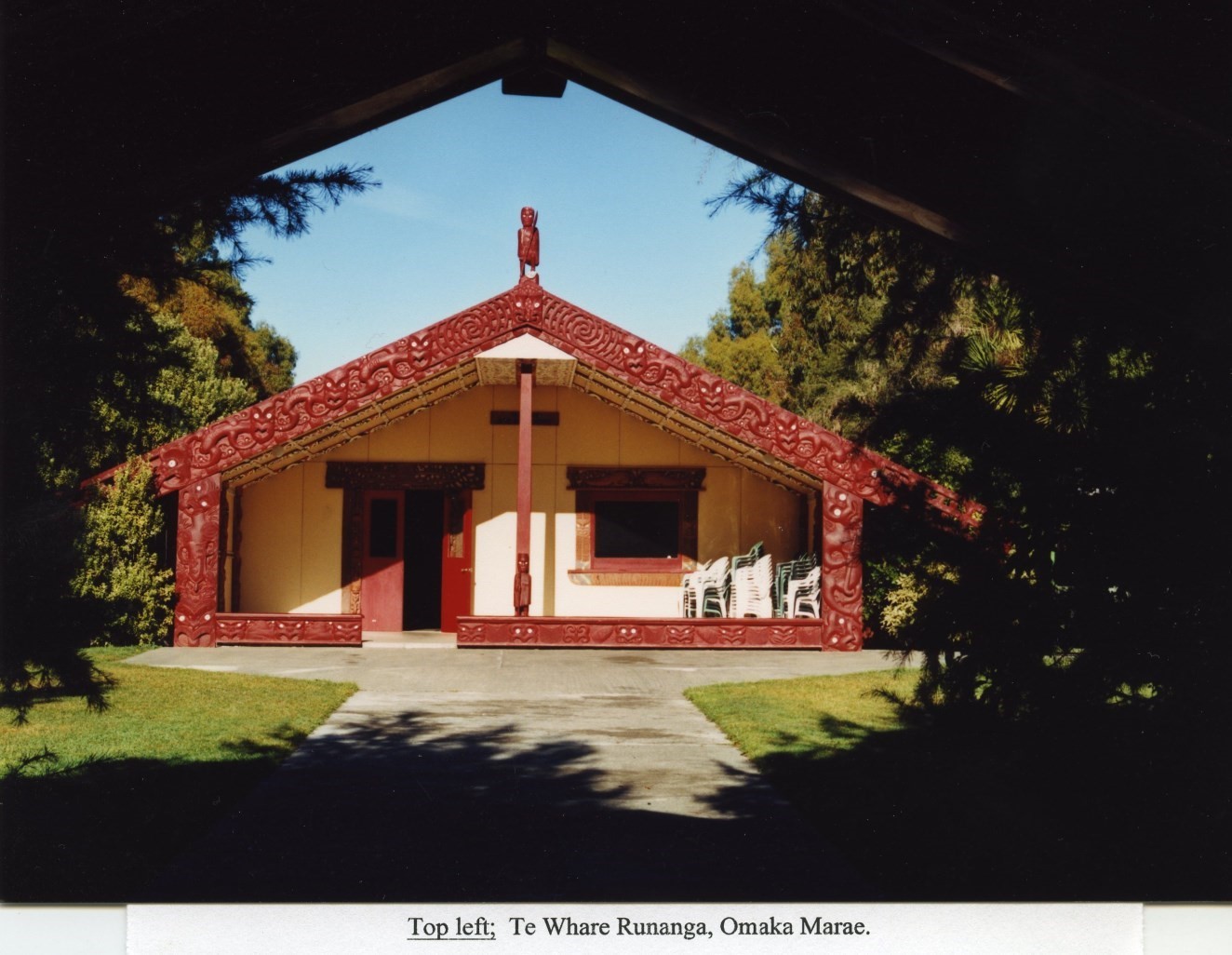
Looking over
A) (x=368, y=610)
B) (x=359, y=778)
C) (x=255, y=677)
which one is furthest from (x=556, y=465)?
(x=359, y=778)

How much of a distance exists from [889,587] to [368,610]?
854 cm

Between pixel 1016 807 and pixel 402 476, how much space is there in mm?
14658

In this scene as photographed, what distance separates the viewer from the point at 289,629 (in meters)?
14.8

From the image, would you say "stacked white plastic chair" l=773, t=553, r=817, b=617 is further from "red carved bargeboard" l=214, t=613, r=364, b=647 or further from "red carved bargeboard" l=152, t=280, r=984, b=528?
"red carved bargeboard" l=214, t=613, r=364, b=647

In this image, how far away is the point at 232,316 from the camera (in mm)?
31047

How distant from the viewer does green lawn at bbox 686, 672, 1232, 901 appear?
3.10 meters

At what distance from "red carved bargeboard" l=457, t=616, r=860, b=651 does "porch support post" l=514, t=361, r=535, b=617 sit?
342mm

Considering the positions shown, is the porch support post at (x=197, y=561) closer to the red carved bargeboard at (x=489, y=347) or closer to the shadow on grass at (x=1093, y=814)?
the red carved bargeboard at (x=489, y=347)

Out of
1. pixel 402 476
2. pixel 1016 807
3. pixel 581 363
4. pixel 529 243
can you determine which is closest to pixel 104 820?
pixel 1016 807

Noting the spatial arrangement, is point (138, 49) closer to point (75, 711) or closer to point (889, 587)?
point (75, 711)

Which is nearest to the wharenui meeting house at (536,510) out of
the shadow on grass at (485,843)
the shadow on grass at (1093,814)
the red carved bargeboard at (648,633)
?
the red carved bargeboard at (648,633)

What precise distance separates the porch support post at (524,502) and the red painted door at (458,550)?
107 inches

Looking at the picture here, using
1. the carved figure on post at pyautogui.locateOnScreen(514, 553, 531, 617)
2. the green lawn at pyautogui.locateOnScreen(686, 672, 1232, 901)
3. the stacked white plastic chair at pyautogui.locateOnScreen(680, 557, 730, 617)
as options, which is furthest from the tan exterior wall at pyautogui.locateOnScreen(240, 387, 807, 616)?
the green lawn at pyautogui.locateOnScreen(686, 672, 1232, 901)

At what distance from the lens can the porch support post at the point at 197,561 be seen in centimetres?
1431
